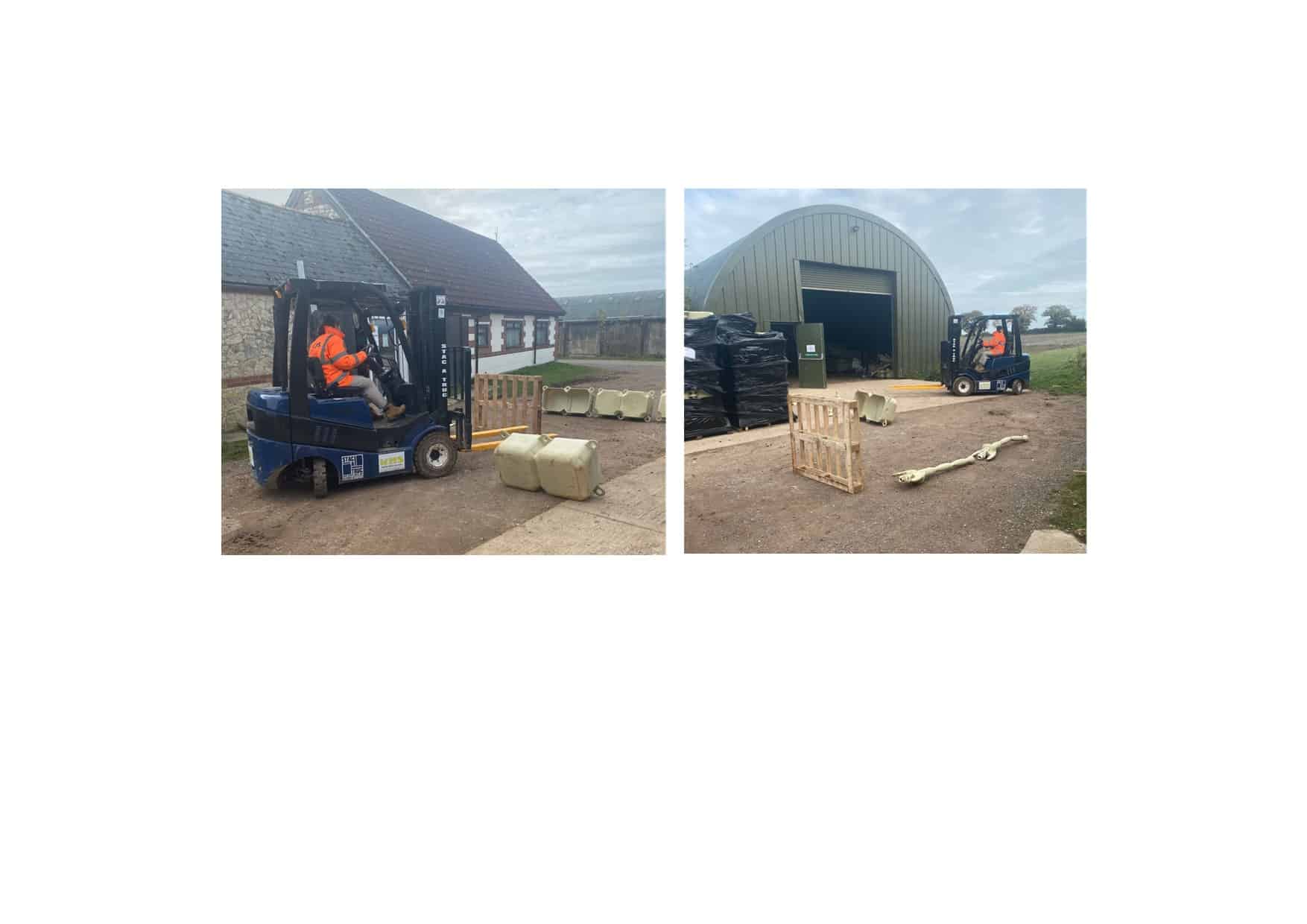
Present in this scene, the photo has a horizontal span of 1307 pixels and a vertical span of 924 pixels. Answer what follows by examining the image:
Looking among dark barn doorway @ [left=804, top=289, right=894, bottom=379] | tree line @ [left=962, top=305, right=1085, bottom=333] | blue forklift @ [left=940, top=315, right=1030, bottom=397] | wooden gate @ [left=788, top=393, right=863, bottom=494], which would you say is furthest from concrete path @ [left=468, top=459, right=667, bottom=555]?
blue forklift @ [left=940, top=315, right=1030, bottom=397]

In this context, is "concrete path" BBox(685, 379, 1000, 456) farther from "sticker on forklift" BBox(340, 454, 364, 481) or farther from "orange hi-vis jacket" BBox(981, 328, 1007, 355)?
"sticker on forklift" BBox(340, 454, 364, 481)

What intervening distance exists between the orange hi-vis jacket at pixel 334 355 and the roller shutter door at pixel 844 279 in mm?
4311

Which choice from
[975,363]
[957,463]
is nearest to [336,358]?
[957,463]

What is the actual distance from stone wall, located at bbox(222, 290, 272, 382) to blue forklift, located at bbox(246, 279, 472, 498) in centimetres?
18

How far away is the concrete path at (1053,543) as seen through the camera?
473cm

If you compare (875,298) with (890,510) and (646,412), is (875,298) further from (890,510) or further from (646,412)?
(890,510)

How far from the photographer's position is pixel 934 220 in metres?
5.32

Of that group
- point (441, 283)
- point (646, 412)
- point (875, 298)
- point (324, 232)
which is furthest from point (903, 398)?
point (324, 232)

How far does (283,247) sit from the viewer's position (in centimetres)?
629

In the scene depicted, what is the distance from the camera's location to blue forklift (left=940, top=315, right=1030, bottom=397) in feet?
24.8

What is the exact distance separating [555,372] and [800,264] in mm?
3342

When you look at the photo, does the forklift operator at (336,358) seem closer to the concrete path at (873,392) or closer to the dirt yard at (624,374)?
the dirt yard at (624,374)

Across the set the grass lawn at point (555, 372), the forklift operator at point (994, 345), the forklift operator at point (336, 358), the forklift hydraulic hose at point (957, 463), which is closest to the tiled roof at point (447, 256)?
the grass lawn at point (555, 372)

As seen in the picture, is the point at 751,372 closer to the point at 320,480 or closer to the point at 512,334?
the point at 512,334
